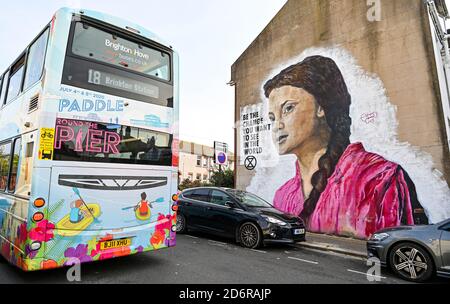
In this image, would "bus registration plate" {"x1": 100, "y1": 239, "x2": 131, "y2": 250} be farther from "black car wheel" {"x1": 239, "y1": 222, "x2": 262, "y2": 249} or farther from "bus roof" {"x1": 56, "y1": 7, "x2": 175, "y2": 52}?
"bus roof" {"x1": 56, "y1": 7, "x2": 175, "y2": 52}

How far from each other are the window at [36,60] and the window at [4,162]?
49.3 inches

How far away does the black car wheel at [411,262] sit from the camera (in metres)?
5.18

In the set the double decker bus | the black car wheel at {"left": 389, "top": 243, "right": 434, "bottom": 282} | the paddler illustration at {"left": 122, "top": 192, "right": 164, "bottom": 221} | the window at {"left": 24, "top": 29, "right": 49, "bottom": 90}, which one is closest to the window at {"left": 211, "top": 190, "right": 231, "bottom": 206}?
the double decker bus

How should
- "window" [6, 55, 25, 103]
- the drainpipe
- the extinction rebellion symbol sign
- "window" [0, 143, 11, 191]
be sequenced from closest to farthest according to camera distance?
1. "window" [0, 143, 11, 191]
2. "window" [6, 55, 25, 103]
3. the drainpipe
4. the extinction rebellion symbol sign

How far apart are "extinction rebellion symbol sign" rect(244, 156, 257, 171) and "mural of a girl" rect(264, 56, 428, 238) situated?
1270mm

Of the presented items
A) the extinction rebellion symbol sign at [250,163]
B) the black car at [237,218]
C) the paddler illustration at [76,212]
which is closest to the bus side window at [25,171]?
the paddler illustration at [76,212]

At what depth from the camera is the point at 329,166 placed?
1043 centimetres

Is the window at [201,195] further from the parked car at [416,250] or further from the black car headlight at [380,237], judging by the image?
the parked car at [416,250]

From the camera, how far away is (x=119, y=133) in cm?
513

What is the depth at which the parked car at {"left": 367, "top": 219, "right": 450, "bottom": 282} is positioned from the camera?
16.5 ft

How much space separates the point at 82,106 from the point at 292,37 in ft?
32.0

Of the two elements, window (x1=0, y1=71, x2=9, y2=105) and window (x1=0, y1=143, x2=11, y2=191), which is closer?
window (x1=0, y1=143, x2=11, y2=191)

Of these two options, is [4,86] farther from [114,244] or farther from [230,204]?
[230,204]
